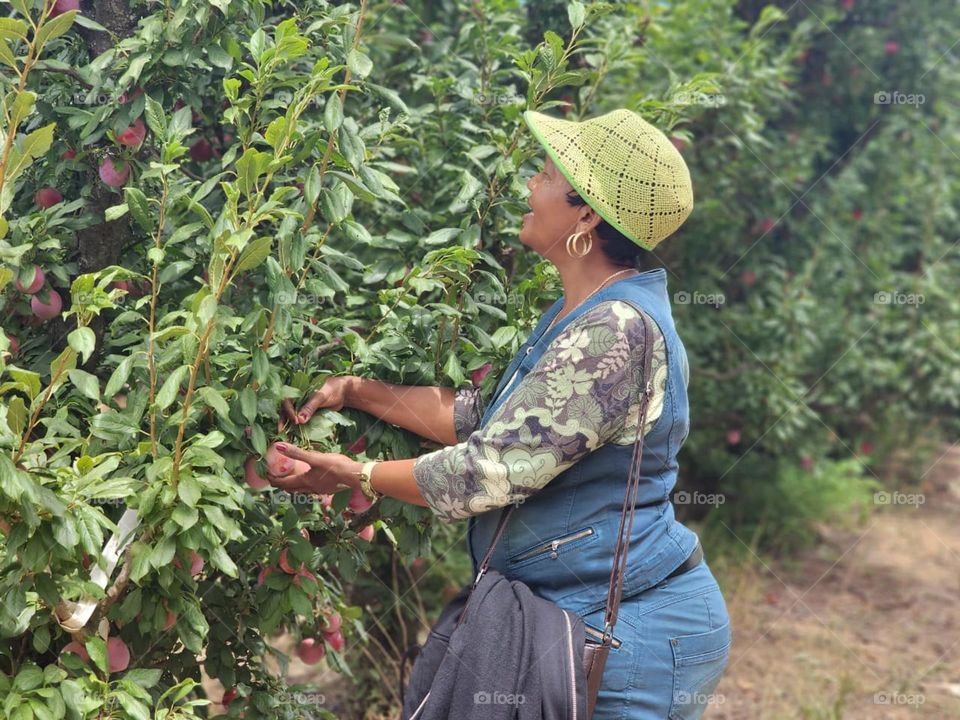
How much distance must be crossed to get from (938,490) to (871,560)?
57.9 inches

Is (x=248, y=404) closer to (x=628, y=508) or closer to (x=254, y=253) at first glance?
(x=254, y=253)

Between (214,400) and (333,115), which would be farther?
(333,115)

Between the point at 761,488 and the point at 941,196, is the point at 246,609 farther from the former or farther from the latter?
the point at 941,196

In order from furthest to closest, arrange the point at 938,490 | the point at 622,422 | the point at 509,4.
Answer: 1. the point at 938,490
2. the point at 509,4
3. the point at 622,422

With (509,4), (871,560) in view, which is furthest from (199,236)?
(871,560)

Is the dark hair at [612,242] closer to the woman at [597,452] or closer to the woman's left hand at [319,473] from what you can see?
the woman at [597,452]

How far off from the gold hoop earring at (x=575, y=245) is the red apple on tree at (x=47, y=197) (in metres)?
1.07

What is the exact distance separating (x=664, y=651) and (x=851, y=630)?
3.19m

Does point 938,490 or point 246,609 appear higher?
point 246,609

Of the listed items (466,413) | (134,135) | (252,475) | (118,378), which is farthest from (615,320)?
(134,135)

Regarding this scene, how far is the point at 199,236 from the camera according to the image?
206 centimetres

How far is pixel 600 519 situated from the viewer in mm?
1804

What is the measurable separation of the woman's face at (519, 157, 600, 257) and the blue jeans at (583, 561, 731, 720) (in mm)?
625

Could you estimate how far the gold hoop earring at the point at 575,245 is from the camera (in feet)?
6.27
